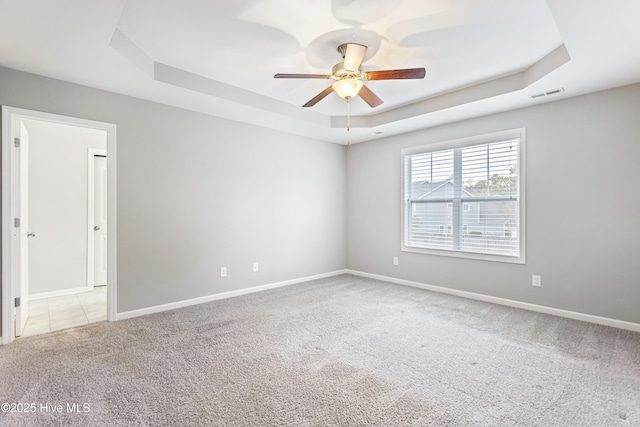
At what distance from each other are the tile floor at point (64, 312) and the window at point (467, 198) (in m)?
4.44

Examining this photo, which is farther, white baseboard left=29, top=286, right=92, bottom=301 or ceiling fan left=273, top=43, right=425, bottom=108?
white baseboard left=29, top=286, right=92, bottom=301

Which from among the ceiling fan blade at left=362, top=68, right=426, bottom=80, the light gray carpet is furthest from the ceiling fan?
the light gray carpet

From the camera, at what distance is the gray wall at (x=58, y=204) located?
442 centimetres

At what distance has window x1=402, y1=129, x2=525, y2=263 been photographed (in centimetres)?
404

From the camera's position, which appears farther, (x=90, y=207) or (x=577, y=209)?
(x=90, y=207)

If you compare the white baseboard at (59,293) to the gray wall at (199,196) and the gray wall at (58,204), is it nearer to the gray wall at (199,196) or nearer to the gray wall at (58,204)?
the gray wall at (58,204)

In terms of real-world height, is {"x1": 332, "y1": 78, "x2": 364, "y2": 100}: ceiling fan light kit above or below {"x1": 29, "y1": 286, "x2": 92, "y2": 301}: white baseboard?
above

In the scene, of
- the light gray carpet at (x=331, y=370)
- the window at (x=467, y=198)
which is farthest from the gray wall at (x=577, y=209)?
the light gray carpet at (x=331, y=370)

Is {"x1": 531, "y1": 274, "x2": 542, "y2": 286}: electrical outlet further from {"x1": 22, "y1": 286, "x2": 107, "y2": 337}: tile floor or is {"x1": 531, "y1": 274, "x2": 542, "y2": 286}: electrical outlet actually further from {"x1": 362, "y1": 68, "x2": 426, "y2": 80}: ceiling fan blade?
{"x1": 22, "y1": 286, "x2": 107, "y2": 337}: tile floor

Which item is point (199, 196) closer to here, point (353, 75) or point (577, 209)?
point (353, 75)

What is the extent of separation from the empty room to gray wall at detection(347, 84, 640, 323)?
0.07ft

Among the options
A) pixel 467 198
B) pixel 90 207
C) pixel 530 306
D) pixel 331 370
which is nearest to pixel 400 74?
pixel 331 370

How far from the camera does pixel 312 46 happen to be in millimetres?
2863

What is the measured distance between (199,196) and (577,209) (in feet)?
14.9
